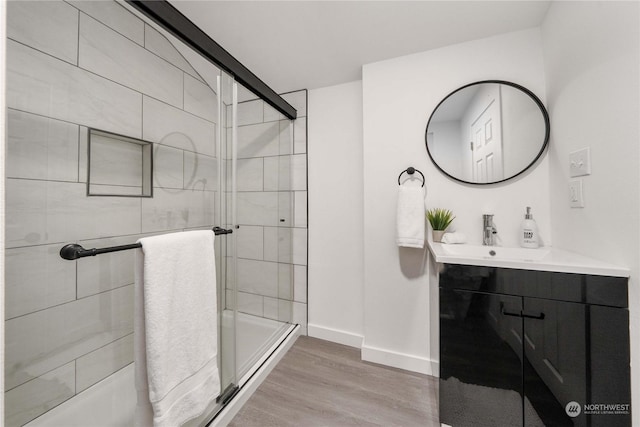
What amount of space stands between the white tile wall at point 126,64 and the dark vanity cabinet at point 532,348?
1575 mm

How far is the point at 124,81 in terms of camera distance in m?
1.09

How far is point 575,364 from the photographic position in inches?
36.9

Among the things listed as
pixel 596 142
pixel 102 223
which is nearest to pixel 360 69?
pixel 596 142

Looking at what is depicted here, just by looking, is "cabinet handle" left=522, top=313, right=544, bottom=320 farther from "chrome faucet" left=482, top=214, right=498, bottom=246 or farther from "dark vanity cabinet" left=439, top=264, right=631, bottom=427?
"chrome faucet" left=482, top=214, right=498, bottom=246

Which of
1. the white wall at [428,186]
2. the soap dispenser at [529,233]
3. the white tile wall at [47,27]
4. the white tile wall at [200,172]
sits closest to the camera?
the white tile wall at [47,27]

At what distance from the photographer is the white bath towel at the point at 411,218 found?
1.51 metres

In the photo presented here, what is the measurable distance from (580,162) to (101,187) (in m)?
2.08

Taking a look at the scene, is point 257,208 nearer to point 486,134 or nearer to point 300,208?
point 300,208

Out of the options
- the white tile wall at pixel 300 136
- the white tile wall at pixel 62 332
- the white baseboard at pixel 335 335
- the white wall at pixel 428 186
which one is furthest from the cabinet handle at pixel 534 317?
the white tile wall at pixel 300 136

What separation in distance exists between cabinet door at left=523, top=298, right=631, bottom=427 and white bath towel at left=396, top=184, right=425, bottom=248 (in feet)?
1.99

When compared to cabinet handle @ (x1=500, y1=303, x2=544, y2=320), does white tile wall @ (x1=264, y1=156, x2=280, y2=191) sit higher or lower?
higher

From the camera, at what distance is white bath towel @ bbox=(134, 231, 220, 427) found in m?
0.85

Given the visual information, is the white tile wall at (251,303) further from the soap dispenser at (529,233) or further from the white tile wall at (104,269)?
the soap dispenser at (529,233)

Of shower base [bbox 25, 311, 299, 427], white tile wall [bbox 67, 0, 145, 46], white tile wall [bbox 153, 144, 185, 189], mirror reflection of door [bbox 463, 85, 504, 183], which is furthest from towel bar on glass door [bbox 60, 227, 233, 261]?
mirror reflection of door [bbox 463, 85, 504, 183]
